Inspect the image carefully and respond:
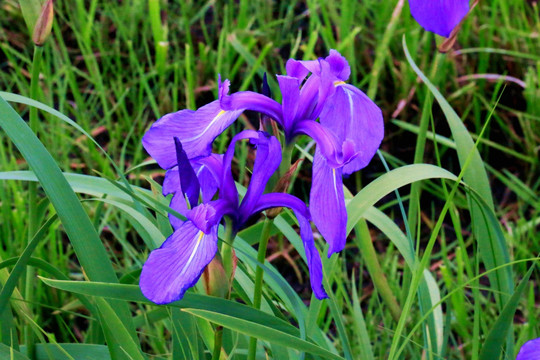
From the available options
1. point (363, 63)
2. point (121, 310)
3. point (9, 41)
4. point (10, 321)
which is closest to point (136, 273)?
point (121, 310)

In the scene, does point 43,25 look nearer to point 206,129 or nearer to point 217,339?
point 206,129

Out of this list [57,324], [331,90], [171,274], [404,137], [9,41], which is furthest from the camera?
[9,41]

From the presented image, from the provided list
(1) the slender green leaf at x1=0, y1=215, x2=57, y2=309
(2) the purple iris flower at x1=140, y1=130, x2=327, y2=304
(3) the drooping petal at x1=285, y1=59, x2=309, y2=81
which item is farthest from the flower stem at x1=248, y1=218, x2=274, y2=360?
(1) the slender green leaf at x1=0, y1=215, x2=57, y2=309

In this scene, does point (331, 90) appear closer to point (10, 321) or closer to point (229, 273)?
point (229, 273)

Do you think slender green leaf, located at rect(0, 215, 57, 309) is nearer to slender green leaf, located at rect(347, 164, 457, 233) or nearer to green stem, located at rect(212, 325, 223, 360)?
green stem, located at rect(212, 325, 223, 360)

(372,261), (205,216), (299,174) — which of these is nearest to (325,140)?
(205,216)

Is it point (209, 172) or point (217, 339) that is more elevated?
point (209, 172)
